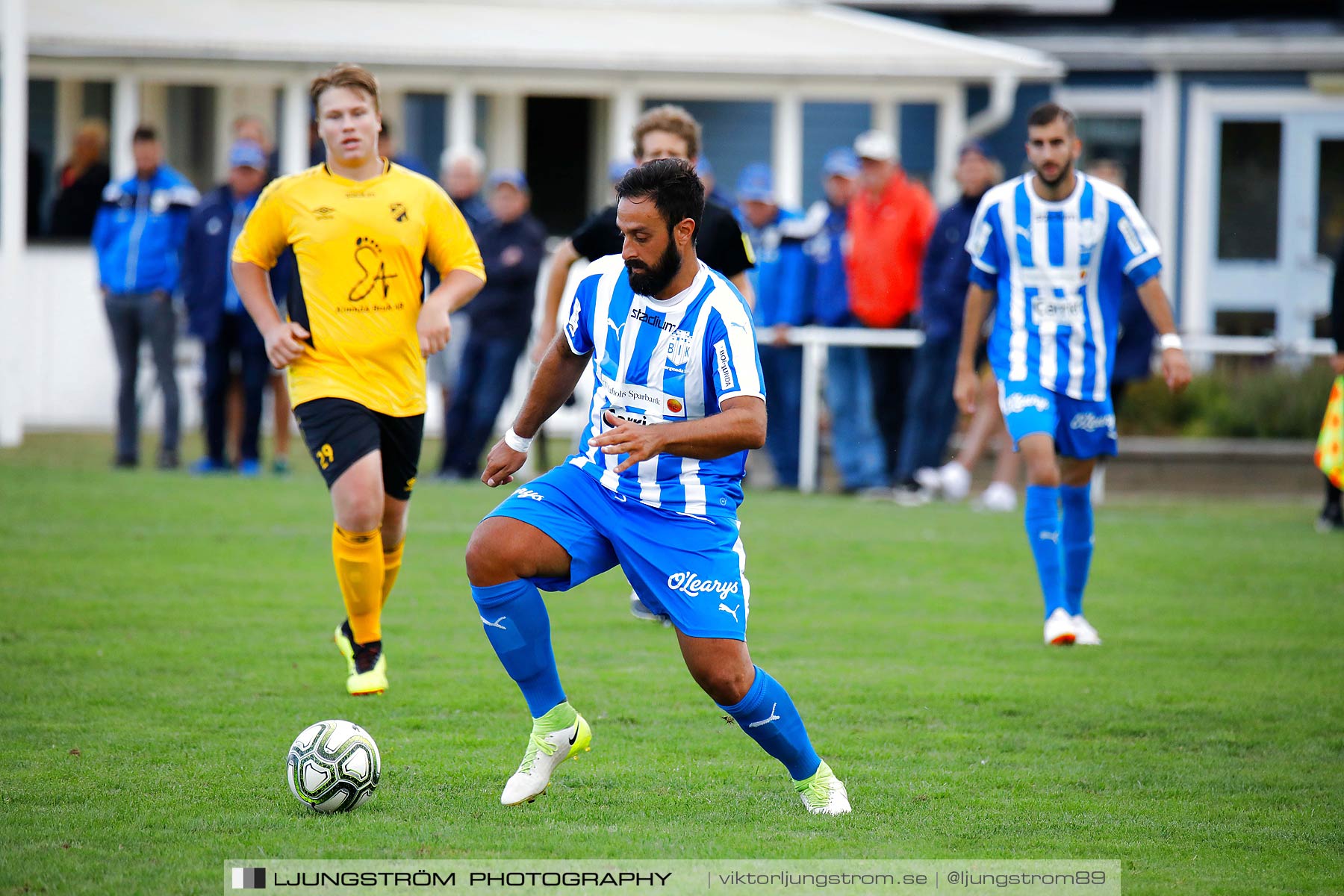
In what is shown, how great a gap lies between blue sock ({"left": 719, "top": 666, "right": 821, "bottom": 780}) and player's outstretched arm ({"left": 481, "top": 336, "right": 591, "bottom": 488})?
3.31 ft

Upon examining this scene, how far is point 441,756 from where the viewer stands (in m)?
5.41

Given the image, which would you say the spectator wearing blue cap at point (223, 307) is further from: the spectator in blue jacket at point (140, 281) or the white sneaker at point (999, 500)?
the white sneaker at point (999, 500)

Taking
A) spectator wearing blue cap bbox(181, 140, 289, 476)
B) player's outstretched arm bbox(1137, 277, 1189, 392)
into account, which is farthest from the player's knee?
spectator wearing blue cap bbox(181, 140, 289, 476)

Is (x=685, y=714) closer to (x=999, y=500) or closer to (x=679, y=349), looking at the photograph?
(x=679, y=349)

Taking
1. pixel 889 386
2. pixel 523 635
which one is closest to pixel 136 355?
pixel 889 386

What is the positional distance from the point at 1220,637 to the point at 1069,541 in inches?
35.0

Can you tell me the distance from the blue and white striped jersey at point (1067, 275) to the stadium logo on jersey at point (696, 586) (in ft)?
11.3

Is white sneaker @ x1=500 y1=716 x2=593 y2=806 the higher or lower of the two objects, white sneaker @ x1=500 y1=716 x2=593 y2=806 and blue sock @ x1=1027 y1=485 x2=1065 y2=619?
the lower

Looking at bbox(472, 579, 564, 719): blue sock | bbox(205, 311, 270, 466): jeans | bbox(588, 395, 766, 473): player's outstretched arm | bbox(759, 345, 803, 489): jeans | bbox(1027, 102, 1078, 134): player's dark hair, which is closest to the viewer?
bbox(588, 395, 766, 473): player's outstretched arm

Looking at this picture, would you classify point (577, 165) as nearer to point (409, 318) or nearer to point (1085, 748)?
point (409, 318)

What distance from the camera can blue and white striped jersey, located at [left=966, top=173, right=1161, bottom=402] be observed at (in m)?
7.70

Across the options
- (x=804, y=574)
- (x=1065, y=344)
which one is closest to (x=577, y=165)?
(x=804, y=574)

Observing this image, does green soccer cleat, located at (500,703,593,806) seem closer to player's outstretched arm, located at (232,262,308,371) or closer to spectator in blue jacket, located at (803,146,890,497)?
player's outstretched arm, located at (232,262,308,371)

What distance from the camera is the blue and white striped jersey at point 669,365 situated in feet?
15.5
